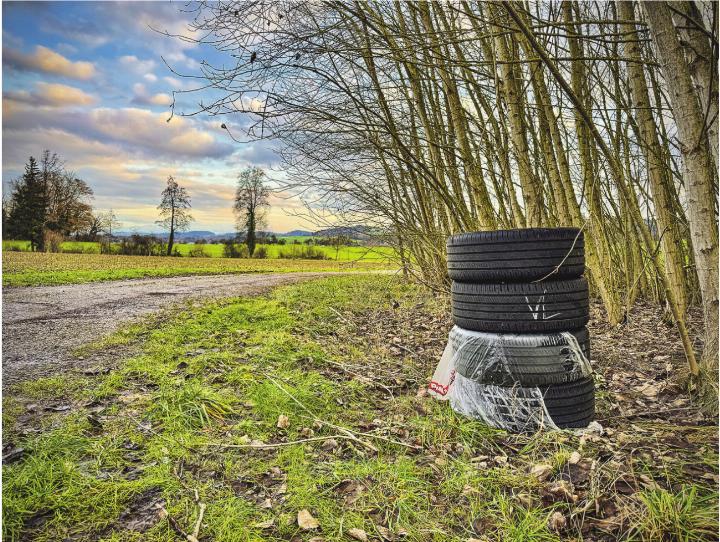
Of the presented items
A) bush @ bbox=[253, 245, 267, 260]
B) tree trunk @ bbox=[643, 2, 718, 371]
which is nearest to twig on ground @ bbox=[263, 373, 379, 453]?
tree trunk @ bbox=[643, 2, 718, 371]

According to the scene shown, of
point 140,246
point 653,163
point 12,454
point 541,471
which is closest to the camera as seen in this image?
point 541,471

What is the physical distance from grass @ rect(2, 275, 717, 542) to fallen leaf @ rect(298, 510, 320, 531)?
38mm

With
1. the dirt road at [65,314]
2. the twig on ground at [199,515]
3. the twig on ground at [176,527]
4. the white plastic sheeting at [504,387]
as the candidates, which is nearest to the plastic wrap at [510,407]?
the white plastic sheeting at [504,387]

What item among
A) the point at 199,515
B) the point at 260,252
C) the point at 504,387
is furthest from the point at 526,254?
the point at 260,252

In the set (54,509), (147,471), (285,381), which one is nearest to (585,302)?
(285,381)

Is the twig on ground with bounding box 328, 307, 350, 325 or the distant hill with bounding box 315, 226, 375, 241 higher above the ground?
the distant hill with bounding box 315, 226, 375, 241

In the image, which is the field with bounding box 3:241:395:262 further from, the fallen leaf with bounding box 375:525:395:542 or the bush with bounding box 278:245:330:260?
the fallen leaf with bounding box 375:525:395:542

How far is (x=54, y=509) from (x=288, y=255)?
1143 inches

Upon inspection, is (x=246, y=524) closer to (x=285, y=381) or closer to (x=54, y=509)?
(x=54, y=509)

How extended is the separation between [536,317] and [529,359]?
0.32 meters

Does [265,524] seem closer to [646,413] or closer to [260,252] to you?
[646,413]

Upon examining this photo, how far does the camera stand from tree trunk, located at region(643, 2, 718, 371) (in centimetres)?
334

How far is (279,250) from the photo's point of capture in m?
31.9

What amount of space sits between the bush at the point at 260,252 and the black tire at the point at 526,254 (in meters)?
28.1
